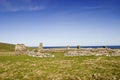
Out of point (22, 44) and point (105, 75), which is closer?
point (105, 75)

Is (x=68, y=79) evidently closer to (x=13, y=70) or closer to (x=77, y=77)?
(x=77, y=77)

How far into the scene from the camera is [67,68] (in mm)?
24625

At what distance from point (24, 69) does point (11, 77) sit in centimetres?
359

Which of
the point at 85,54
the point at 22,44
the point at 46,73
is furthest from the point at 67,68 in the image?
the point at 22,44

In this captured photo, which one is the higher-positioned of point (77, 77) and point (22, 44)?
point (22, 44)

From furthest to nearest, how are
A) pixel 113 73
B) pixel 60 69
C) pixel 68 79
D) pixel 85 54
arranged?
pixel 85 54, pixel 60 69, pixel 113 73, pixel 68 79

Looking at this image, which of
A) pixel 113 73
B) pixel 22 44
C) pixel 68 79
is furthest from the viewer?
pixel 22 44

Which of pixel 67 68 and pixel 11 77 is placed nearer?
pixel 11 77

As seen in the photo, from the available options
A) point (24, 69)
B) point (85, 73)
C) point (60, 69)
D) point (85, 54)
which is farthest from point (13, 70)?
point (85, 54)

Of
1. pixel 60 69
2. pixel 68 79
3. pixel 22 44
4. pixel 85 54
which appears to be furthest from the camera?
pixel 22 44

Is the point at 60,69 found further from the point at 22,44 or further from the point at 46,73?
the point at 22,44

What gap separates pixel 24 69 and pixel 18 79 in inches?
169

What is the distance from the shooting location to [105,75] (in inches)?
799

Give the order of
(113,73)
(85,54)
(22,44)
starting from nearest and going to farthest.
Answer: (113,73) < (85,54) < (22,44)
